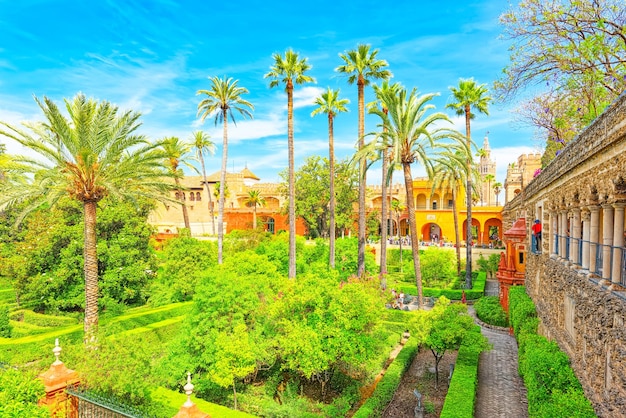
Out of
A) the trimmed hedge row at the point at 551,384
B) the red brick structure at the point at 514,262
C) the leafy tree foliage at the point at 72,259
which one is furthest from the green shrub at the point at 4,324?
the red brick structure at the point at 514,262

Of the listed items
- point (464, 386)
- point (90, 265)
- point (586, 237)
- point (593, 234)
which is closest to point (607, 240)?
point (593, 234)

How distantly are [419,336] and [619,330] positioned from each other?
914 centimetres

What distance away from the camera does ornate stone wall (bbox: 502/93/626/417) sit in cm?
672

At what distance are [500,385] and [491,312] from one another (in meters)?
8.63

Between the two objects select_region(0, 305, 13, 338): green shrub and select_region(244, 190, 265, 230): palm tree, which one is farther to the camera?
select_region(244, 190, 265, 230): palm tree

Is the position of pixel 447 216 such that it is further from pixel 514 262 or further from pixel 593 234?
pixel 593 234

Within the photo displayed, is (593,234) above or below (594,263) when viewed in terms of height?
above

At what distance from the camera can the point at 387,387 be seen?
45.3 feet

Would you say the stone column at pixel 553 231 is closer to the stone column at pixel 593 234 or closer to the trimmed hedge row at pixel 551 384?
the trimmed hedge row at pixel 551 384

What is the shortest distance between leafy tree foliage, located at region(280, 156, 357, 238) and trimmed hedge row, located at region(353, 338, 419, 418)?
79.6 ft

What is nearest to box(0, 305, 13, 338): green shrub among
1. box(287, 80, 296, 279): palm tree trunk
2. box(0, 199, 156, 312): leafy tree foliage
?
box(0, 199, 156, 312): leafy tree foliage

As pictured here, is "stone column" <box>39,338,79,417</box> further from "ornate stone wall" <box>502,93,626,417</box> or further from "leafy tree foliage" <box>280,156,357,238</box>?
"leafy tree foliage" <box>280,156,357,238</box>

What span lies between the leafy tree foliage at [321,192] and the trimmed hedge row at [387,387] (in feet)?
79.6

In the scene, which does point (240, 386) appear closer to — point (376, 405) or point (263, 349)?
point (263, 349)
